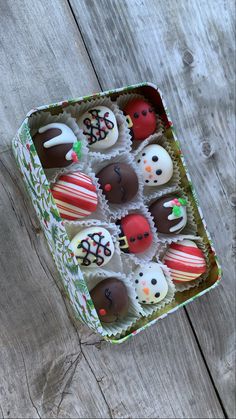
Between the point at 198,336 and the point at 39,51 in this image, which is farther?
the point at 198,336

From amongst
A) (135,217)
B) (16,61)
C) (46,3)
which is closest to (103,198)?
(135,217)

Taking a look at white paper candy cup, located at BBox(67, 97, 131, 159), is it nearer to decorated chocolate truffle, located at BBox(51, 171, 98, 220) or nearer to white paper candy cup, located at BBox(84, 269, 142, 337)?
decorated chocolate truffle, located at BBox(51, 171, 98, 220)

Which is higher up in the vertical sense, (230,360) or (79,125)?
(79,125)

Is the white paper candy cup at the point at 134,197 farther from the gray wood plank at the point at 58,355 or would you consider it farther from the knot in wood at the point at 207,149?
the knot in wood at the point at 207,149

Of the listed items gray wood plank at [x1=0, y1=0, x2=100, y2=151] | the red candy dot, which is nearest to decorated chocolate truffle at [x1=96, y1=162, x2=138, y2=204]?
the red candy dot

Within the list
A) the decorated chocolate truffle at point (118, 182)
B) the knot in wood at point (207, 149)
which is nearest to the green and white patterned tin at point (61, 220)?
the decorated chocolate truffle at point (118, 182)

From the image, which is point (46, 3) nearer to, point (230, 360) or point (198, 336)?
point (198, 336)
